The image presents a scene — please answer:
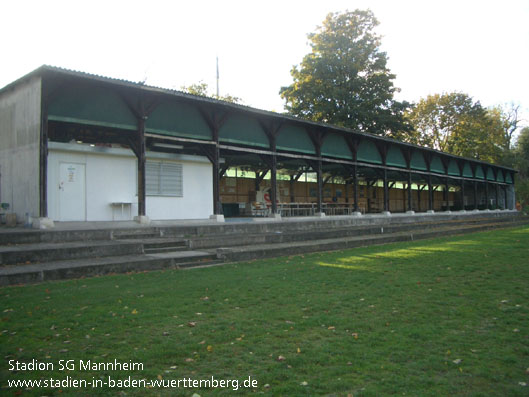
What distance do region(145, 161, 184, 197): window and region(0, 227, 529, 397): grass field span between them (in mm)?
7177

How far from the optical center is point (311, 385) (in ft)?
10.3

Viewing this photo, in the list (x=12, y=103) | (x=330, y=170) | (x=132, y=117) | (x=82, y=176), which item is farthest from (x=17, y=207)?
(x=330, y=170)

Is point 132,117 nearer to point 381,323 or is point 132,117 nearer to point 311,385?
point 381,323

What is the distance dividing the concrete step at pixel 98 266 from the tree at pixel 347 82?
2449cm

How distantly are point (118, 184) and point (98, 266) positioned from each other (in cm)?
643

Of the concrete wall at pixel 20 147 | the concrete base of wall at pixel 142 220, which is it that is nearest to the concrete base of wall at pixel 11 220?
the concrete wall at pixel 20 147

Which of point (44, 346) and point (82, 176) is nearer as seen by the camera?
point (44, 346)

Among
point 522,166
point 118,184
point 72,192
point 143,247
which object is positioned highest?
point 522,166

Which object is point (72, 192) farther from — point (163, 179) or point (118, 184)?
point (163, 179)

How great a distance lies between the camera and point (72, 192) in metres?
12.7

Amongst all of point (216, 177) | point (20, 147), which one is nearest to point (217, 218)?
point (216, 177)

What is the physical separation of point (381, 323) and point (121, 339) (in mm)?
2773

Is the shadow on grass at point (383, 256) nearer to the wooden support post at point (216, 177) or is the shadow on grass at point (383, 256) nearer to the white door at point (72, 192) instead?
the wooden support post at point (216, 177)

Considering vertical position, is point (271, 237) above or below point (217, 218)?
below
